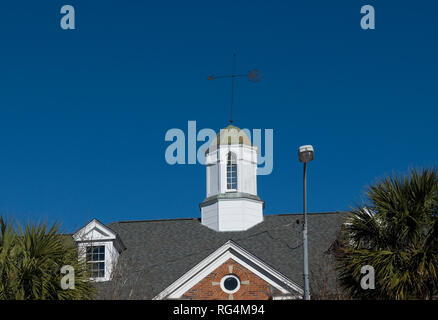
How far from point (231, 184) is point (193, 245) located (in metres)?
4.67

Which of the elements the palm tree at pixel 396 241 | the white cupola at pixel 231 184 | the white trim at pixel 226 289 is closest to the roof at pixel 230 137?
the white cupola at pixel 231 184

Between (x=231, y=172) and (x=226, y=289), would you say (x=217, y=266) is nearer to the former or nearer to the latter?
(x=226, y=289)

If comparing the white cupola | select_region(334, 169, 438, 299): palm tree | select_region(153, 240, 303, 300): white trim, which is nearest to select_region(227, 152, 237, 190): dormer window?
the white cupola

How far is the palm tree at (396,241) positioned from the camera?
17281mm

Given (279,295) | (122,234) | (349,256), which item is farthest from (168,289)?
(349,256)

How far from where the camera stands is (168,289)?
30.5 metres

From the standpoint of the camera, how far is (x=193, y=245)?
A: 115 ft

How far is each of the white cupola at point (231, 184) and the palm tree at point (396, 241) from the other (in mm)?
17860

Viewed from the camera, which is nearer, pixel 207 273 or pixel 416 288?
pixel 416 288

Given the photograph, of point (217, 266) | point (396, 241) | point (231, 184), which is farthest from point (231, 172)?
point (396, 241)

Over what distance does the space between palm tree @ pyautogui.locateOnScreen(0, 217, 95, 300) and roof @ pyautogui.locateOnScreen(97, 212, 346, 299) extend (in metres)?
8.89
